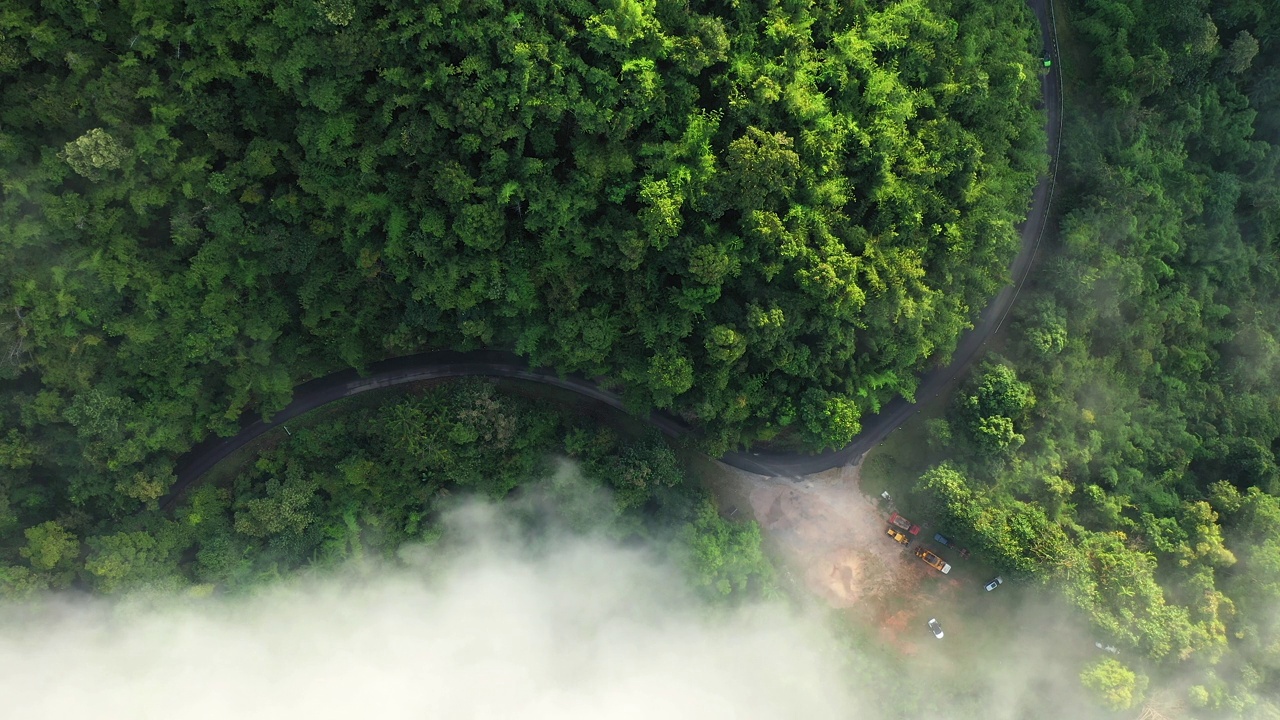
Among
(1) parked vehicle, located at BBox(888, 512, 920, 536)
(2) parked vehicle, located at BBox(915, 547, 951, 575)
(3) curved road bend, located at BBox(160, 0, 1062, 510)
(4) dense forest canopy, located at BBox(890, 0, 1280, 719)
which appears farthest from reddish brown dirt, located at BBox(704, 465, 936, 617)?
(4) dense forest canopy, located at BBox(890, 0, 1280, 719)

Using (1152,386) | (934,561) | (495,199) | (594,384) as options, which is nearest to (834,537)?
(934,561)

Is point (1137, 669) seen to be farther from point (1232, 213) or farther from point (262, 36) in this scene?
point (262, 36)

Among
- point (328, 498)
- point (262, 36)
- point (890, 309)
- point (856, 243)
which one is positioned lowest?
point (328, 498)

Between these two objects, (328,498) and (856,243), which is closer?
(856,243)

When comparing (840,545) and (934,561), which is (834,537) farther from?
(934,561)

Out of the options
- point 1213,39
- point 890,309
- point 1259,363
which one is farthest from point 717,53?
point 1259,363

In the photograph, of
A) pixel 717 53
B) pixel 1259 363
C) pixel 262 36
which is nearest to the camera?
pixel 262 36
